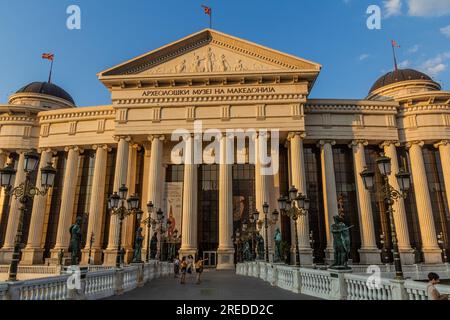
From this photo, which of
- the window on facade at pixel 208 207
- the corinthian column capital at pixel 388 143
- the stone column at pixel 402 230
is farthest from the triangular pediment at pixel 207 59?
the stone column at pixel 402 230

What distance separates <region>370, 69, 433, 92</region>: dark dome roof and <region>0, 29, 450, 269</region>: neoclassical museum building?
8.85 m

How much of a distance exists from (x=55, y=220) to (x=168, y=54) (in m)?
25.2

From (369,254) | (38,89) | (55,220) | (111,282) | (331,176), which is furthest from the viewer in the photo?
(38,89)

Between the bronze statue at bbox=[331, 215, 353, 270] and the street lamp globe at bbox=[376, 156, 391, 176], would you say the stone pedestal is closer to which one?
the bronze statue at bbox=[331, 215, 353, 270]

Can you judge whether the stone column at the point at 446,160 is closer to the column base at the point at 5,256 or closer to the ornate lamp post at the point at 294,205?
the ornate lamp post at the point at 294,205

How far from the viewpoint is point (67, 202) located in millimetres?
39562

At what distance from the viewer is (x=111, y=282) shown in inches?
594

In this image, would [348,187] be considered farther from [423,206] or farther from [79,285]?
[79,285]

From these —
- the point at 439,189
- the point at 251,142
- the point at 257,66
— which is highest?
the point at 257,66

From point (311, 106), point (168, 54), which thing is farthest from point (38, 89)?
point (311, 106)

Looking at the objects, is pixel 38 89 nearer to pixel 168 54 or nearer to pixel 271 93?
pixel 168 54

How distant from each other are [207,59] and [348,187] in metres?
22.7

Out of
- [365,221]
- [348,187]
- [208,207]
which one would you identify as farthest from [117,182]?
[365,221]

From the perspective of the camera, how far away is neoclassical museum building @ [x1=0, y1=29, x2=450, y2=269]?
119ft
